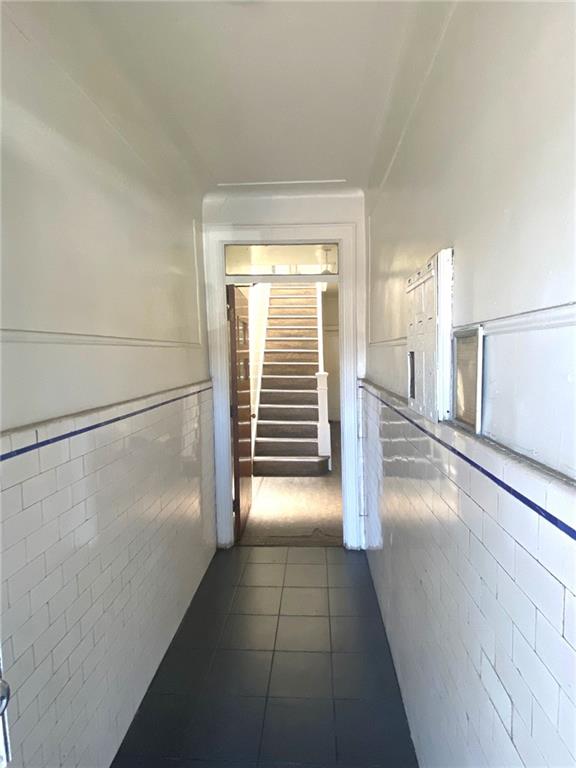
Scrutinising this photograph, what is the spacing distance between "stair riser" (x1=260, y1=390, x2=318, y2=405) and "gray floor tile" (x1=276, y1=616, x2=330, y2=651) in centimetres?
414

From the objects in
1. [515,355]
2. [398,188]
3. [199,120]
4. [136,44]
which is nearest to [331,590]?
[398,188]

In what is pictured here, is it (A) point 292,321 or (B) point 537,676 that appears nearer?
(B) point 537,676

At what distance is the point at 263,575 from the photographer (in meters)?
3.17

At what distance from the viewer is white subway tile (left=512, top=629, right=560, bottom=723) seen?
2.34ft

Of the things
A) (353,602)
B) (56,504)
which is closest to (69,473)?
(56,504)

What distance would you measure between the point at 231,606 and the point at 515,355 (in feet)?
7.93

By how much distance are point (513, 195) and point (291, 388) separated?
5.99 metres

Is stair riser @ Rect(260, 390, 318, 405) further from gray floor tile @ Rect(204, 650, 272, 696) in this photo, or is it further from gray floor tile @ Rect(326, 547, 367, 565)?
gray floor tile @ Rect(204, 650, 272, 696)

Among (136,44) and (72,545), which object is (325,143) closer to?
(136,44)

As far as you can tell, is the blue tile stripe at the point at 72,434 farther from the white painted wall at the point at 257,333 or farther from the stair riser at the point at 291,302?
the stair riser at the point at 291,302

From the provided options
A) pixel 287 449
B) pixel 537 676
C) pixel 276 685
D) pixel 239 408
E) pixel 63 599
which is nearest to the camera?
pixel 537 676

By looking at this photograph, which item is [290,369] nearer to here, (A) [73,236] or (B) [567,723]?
(A) [73,236]

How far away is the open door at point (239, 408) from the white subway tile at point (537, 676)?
9.55 feet

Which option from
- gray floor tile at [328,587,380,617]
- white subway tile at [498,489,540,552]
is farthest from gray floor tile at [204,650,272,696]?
white subway tile at [498,489,540,552]
